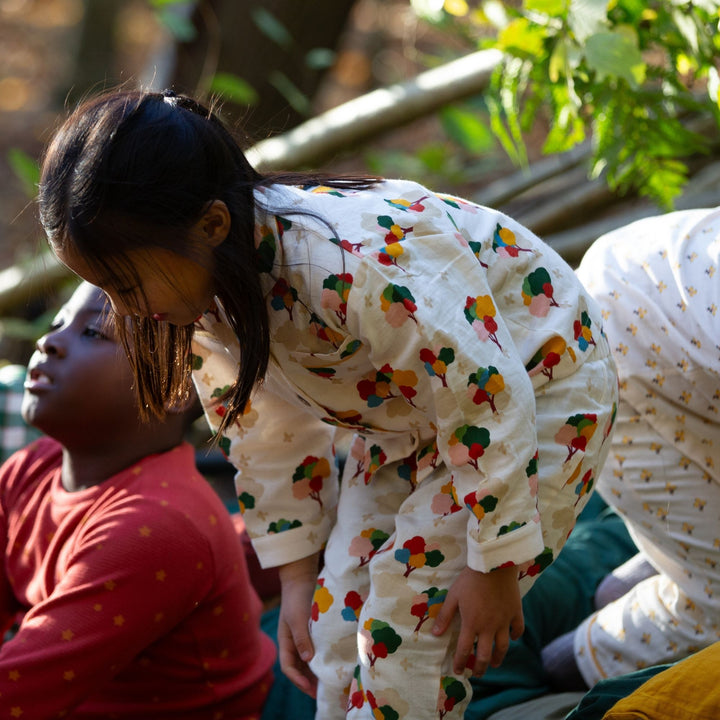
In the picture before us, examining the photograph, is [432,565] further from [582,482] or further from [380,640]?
[582,482]

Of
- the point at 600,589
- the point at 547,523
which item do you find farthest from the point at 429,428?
the point at 600,589

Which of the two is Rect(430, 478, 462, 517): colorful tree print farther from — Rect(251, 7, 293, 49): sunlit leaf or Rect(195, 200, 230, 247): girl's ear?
Rect(251, 7, 293, 49): sunlit leaf

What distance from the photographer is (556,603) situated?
189 cm

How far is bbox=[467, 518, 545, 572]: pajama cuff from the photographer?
44.9 inches

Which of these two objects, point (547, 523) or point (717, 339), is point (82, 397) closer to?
point (547, 523)

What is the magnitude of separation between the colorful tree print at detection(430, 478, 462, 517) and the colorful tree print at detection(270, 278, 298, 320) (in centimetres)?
30

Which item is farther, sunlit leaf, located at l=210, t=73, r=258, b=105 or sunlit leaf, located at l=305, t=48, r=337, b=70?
sunlit leaf, located at l=305, t=48, r=337, b=70

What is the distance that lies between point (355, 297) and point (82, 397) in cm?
60

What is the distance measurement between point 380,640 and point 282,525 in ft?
1.00

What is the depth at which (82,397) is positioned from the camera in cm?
154

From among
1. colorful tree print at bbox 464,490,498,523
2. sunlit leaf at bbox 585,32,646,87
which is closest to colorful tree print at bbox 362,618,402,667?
colorful tree print at bbox 464,490,498,523

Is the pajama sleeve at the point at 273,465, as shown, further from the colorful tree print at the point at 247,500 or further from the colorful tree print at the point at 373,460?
the colorful tree print at the point at 373,460

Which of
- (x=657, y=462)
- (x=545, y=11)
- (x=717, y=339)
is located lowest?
(x=657, y=462)

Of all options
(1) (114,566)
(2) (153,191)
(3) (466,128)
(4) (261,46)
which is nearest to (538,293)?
(2) (153,191)
